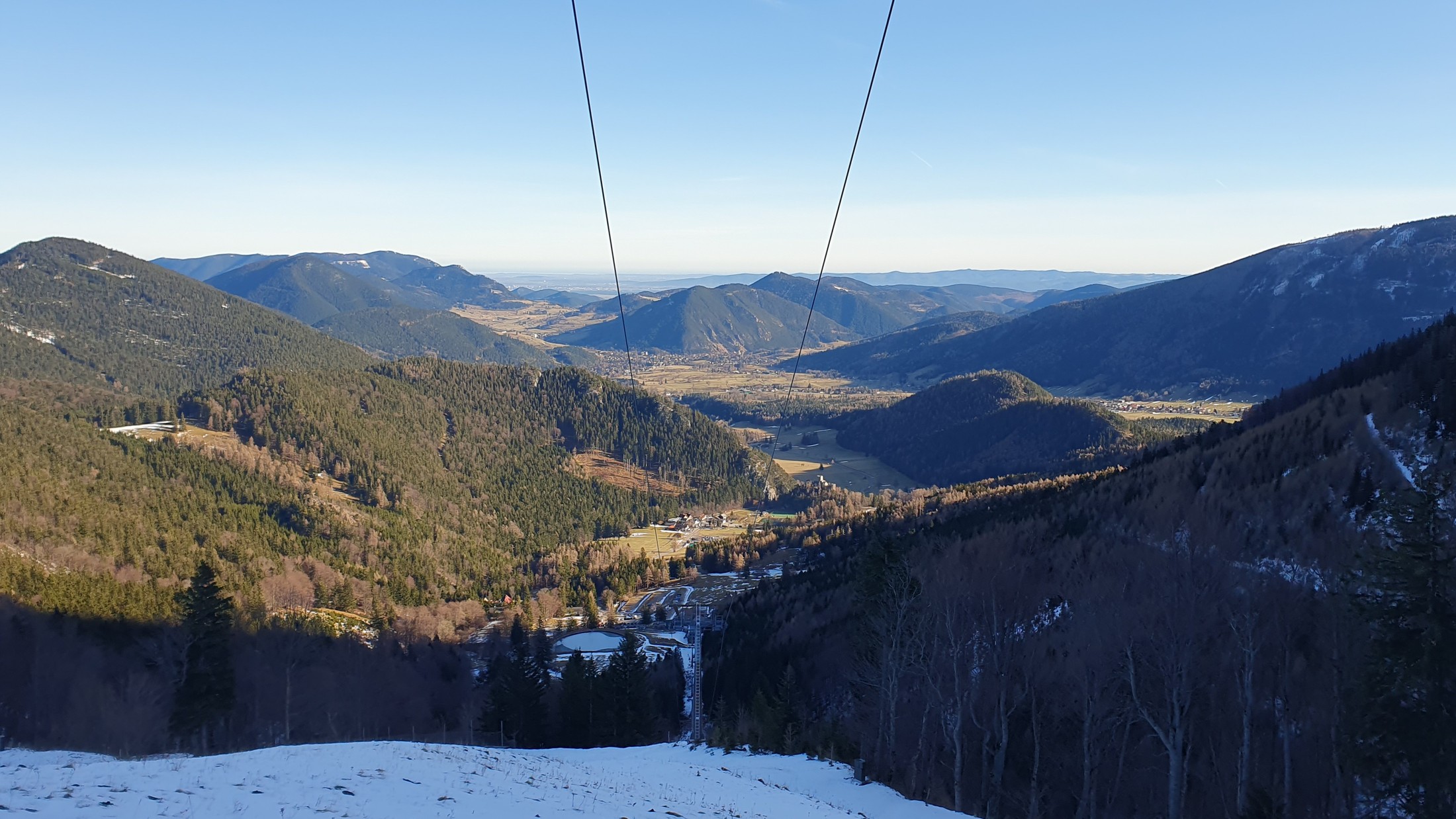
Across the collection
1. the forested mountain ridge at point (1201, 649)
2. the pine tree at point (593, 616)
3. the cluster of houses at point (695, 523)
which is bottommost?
the cluster of houses at point (695, 523)

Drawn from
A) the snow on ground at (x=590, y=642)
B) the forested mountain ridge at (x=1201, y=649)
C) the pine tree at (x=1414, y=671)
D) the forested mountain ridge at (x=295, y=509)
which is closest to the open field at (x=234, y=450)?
the forested mountain ridge at (x=295, y=509)

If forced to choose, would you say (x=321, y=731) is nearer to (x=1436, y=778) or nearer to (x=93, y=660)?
(x=93, y=660)

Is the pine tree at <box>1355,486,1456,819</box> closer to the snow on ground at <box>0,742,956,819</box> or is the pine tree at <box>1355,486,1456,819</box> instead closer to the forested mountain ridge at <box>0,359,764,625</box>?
the snow on ground at <box>0,742,956,819</box>

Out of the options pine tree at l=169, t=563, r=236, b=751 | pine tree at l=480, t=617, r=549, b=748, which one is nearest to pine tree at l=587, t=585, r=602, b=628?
pine tree at l=480, t=617, r=549, b=748

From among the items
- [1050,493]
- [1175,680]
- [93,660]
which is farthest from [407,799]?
[1050,493]

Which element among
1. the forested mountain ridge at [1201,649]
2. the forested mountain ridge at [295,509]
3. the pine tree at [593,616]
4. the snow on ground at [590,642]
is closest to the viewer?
the forested mountain ridge at [1201,649]

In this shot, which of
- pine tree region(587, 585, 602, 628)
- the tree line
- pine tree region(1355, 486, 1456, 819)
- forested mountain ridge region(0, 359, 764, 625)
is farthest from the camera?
pine tree region(587, 585, 602, 628)

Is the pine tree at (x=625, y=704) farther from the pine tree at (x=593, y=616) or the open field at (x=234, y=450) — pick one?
the open field at (x=234, y=450)
